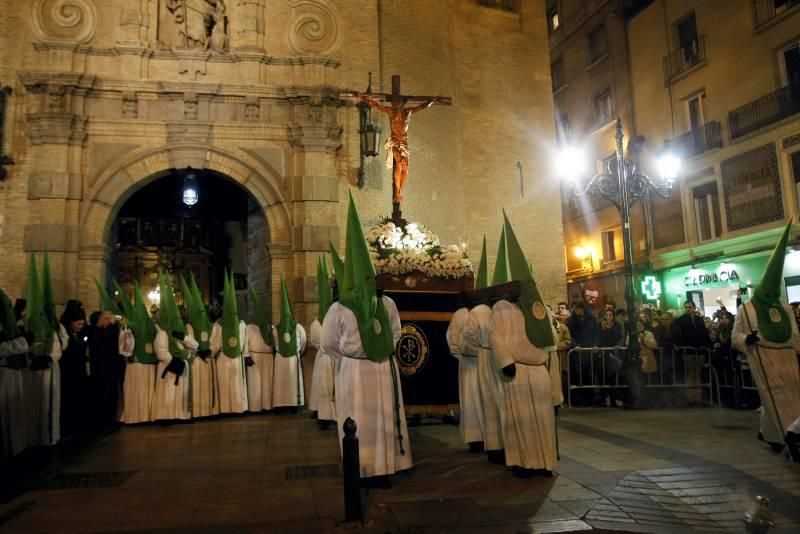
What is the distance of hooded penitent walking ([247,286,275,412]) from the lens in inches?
482

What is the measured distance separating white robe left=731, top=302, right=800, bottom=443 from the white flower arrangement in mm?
3887

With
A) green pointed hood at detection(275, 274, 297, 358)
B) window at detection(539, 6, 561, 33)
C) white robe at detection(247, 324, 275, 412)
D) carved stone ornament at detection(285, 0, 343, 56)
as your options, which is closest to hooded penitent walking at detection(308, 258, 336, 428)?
green pointed hood at detection(275, 274, 297, 358)

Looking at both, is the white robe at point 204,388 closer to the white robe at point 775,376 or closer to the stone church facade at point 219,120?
the stone church facade at point 219,120

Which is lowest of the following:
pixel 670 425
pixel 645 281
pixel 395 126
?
pixel 670 425

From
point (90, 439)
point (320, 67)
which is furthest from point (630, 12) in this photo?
point (90, 439)

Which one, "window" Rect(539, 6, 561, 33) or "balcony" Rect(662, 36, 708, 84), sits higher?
"window" Rect(539, 6, 561, 33)

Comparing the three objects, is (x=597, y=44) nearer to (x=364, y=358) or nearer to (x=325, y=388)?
(x=325, y=388)

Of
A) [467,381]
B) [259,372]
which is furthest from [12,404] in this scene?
[467,381]

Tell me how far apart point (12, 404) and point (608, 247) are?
74.5 ft

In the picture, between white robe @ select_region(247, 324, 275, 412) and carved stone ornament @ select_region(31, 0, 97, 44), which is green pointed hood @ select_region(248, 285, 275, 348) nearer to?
white robe @ select_region(247, 324, 275, 412)

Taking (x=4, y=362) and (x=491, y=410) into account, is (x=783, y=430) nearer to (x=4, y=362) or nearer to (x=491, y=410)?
(x=491, y=410)

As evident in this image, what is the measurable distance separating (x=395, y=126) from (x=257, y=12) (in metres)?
6.17

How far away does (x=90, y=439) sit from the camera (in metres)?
9.48

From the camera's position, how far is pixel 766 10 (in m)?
18.6
